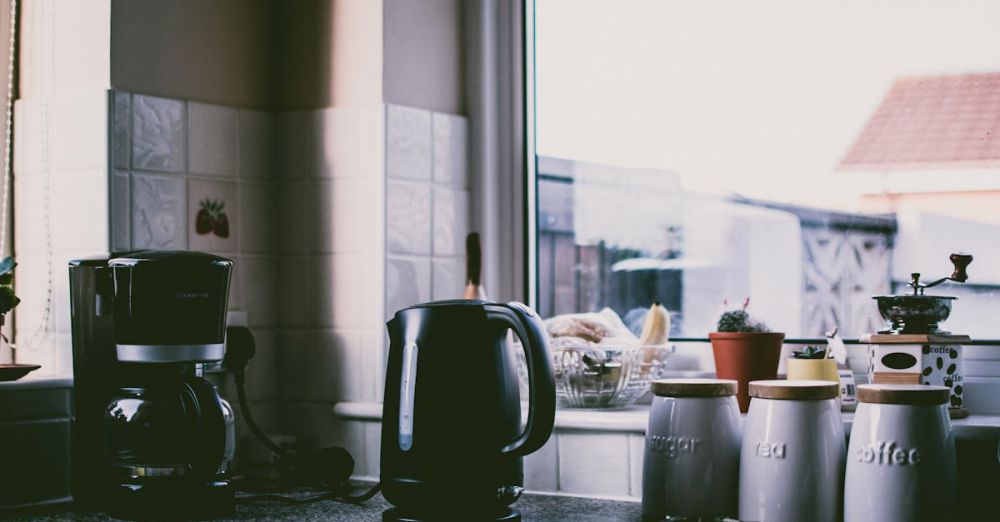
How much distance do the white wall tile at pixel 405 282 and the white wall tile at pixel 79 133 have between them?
48cm

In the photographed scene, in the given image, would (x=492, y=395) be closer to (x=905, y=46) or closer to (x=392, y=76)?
(x=392, y=76)

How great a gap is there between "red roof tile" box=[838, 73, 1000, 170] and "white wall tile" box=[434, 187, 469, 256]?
649 millimetres

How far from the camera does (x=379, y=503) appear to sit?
1.62m

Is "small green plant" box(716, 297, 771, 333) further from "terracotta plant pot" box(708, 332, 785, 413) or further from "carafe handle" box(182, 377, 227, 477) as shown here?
"carafe handle" box(182, 377, 227, 477)

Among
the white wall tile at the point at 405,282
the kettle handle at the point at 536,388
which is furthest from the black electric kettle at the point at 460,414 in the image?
the white wall tile at the point at 405,282

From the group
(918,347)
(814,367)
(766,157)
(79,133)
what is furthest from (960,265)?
(79,133)

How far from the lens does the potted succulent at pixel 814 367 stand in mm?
1535

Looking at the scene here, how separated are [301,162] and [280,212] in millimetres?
96

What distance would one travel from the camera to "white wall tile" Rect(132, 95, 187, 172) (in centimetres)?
178

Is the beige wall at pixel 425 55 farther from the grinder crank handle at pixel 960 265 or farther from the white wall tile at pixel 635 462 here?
the grinder crank handle at pixel 960 265

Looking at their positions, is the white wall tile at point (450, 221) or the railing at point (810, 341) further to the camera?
the white wall tile at point (450, 221)

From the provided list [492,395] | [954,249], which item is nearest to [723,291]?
[954,249]

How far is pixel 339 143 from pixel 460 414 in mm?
725

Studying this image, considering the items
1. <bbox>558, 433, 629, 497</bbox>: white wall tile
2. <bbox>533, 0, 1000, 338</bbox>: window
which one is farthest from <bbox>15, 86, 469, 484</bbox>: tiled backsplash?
<bbox>558, 433, 629, 497</bbox>: white wall tile
